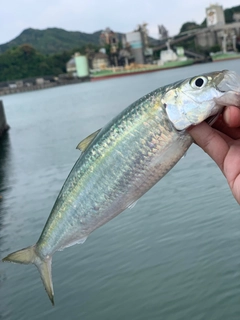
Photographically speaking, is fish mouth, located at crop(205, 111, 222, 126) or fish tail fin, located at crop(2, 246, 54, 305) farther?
fish tail fin, located at crop(2, 246, 54, 305)

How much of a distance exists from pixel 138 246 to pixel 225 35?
159628 mm

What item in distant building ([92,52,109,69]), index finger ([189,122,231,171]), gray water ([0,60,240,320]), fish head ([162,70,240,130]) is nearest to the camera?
fish head ([162,70,240,130])

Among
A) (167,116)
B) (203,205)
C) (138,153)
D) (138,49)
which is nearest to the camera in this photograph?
(167,116)

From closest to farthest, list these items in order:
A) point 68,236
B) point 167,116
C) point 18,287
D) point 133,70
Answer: point 167,116
point 68,236
point 18,287
point 133,70

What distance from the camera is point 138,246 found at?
1038 cm

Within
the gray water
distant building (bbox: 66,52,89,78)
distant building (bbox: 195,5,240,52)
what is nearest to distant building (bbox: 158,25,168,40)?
distant building (bbox: 195,5,240,52)

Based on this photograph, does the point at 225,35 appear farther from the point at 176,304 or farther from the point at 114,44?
the point at 176,304

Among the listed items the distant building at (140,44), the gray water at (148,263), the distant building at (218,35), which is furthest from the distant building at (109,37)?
the gray water at (148,263)

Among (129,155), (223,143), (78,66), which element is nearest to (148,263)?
(129,155)

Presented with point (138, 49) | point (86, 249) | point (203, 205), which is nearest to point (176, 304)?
point (86, 249)

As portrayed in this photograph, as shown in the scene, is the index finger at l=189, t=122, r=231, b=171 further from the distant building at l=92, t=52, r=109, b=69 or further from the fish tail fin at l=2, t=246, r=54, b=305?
the distant building at l=92, t=52, r=109, b=69

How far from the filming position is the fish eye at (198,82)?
303 centimetres

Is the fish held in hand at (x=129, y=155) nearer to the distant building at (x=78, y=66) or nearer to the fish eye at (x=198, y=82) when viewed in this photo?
the fish eye at (x=198, y=82)

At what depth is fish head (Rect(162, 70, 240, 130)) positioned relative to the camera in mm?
2955
